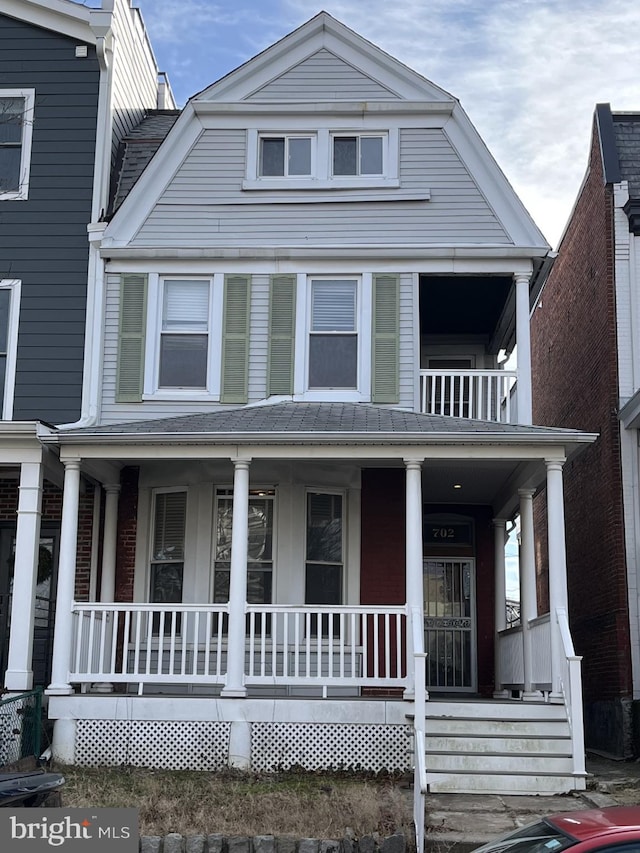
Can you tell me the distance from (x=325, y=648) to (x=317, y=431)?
119 inches

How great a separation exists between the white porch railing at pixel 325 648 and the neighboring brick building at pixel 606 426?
2.86m

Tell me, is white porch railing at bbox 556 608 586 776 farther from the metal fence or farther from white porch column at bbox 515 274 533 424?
the metal fence

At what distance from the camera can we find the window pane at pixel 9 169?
50.6 feet

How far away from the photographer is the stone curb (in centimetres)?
871

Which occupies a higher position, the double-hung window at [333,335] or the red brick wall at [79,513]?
the double-hung window at [333,335]

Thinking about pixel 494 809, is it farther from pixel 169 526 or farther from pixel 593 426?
pixel 593 426

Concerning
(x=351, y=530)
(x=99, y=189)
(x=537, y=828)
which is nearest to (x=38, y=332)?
(x=99, y=189)

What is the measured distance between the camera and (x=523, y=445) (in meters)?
12.8

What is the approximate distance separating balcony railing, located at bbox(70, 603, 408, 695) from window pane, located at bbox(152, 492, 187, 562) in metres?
0.83

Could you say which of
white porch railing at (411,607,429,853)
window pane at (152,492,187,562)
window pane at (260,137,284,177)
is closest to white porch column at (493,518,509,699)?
white porch railing at (411,607,429,853)

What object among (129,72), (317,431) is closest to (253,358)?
(317,431)

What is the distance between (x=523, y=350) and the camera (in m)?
14.5

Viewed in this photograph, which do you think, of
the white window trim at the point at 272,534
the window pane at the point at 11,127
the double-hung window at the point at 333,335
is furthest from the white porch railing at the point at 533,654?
the window pane at the point at 11,127

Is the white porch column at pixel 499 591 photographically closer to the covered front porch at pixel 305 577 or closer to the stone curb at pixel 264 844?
the covered front porch at pixel 305 577
